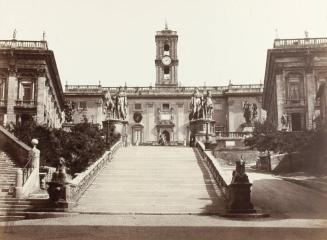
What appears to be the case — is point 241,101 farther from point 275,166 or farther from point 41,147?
point 41,147

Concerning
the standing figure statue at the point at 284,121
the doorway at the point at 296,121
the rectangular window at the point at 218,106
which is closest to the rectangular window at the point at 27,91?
the standing figure statue at the point at 284,121

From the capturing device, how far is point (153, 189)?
2392 centimetres

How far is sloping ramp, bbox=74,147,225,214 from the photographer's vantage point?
2056 cm

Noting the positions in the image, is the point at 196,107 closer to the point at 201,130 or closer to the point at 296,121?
the point at 201,130

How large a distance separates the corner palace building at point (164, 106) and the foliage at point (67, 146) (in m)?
39.7

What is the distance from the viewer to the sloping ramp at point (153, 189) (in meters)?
20.6

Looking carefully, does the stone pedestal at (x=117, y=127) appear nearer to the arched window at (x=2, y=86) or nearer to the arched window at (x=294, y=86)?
the arched window at (x=2, y=86)

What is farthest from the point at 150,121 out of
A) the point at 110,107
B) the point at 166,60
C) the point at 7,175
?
the point at 7,175

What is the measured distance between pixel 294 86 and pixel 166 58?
30048 millimetres

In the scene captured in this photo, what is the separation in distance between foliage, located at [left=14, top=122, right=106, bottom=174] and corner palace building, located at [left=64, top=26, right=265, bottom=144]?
39.7 metres

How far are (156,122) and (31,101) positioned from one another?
87.3 ft

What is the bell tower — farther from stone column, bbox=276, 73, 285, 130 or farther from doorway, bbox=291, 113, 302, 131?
doorway, bbox=291, 113, 302, 131

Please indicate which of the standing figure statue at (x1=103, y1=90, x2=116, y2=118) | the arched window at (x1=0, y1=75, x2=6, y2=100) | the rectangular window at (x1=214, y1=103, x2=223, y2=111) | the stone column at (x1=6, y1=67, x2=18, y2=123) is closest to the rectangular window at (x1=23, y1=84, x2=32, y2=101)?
the stone column at (x1=6, y1=67, x2=18, y2=123)

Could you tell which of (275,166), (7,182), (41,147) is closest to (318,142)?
(275,166)
